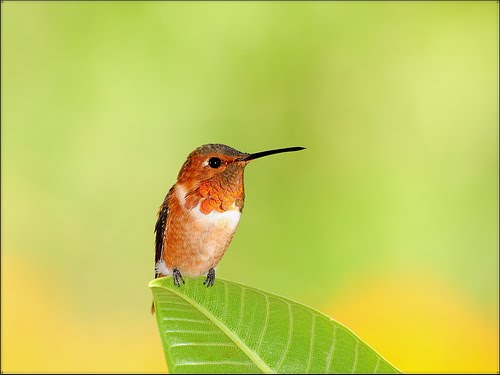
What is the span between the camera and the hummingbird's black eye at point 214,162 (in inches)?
59.7

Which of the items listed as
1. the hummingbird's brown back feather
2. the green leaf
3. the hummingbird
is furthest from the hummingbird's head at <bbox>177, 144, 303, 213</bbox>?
the green leaf

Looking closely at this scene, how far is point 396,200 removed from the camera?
13.6 ft

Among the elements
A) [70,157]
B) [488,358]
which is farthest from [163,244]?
[70,157]

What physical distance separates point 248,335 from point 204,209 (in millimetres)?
632

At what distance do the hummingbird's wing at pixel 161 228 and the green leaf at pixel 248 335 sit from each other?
738 mm

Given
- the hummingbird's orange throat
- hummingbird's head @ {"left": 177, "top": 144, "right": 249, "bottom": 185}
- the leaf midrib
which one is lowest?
the leaf midrib

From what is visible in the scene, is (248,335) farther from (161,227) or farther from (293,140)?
(293,140)

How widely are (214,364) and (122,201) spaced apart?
321 centimetres

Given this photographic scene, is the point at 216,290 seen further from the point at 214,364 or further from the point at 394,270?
the point at 394,270

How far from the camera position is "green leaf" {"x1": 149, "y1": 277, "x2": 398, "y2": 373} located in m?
0.87

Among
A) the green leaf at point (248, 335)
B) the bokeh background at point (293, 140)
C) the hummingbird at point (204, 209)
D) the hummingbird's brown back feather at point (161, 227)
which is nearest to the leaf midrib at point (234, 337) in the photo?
the green leaf at point (248, 335)

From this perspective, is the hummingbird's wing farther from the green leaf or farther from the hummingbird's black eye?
the green leaf

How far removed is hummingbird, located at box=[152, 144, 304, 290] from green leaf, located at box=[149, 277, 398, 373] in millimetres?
507

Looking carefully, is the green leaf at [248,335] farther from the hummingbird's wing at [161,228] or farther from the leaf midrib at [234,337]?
the hummingbird's wing at [161,228]
